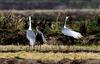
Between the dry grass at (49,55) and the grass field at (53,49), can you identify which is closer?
the dry grass at (49,55)

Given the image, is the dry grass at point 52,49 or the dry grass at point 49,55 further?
the dry grass at point 52,49

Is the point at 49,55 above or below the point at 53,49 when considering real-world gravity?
above

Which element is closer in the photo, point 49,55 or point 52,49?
point 49,55

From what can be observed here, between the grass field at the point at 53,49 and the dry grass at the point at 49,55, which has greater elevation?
the dry grass at the point at 49,55

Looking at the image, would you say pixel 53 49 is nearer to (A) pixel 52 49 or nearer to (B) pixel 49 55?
(A) pixel 52 49

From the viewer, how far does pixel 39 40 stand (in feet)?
77.0

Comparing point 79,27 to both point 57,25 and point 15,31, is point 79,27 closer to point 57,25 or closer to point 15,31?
point 57,25

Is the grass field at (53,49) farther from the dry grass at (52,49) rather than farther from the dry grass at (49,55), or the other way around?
the dry grass at (49,55)

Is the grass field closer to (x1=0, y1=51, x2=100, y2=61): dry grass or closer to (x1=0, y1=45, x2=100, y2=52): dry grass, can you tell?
(x1=0, y1=45, x2=100, y2=52): dry grass

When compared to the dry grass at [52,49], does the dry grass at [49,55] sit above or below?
above

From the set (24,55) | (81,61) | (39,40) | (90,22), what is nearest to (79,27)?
(90,22)

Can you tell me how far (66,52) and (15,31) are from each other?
19.6 feet

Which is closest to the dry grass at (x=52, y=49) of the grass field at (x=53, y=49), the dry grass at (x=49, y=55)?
the grass field at (x=53, y=49)

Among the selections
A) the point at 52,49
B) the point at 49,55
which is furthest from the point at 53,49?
the point at 49,55
